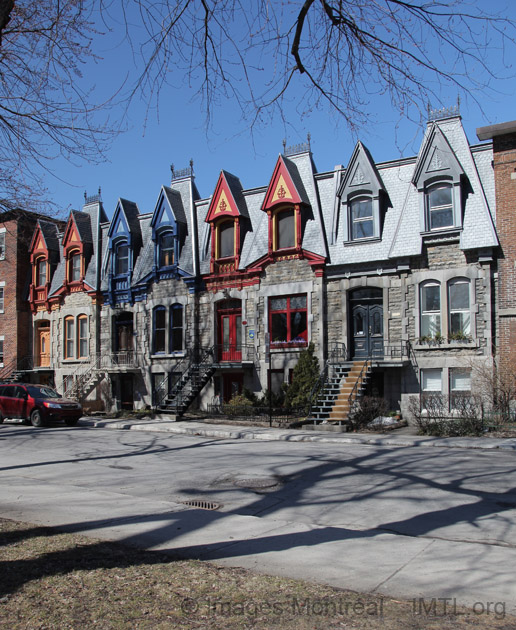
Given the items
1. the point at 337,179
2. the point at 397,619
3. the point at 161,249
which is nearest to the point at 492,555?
the point at 397,619

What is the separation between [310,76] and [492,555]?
19.8 feet

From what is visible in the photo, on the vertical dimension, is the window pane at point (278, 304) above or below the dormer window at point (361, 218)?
below

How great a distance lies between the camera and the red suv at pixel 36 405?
23.9 meters

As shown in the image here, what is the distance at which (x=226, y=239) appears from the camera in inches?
1133

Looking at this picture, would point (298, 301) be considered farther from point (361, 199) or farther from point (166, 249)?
point (166, 249)

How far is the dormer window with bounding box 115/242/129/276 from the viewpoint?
32.3 meters

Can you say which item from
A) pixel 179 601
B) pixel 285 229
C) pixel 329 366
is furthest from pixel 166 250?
pixel 179 601

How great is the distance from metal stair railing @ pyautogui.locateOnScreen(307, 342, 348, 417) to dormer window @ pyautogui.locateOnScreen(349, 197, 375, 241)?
4456mm

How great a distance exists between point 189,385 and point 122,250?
939cm

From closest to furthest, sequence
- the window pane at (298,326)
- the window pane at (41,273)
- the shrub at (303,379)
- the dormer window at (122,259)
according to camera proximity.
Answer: the shrub at (303,379)
the window pane at (298,326)
the dormer window at (122,259)
the window pane at (41,273)

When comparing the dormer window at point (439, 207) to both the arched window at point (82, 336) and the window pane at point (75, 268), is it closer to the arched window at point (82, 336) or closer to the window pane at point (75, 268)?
the arched window at point (82, 336)

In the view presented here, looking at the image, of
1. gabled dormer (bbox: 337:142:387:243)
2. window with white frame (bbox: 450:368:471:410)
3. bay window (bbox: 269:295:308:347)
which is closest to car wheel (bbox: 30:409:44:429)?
bay window (bbox: 269:295:308:347)

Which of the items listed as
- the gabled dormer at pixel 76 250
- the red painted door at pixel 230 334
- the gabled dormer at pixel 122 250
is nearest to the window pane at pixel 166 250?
the gabled dormer at pixel 122 250

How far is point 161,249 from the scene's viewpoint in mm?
30484
